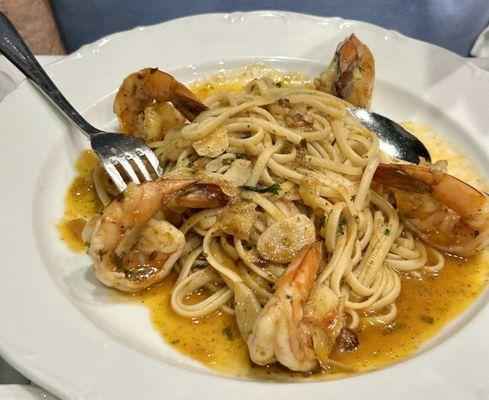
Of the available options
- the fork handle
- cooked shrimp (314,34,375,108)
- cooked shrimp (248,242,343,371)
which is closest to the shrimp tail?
cooked shrimp (248,242,343,371)

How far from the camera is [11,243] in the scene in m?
3.10

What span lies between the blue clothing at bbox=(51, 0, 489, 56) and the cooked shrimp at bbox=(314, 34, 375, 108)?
218cm

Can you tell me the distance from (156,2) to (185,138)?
2928 mm

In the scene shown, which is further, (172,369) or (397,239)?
(397,239)

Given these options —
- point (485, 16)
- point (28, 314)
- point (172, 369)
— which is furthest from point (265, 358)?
point (485, 16)

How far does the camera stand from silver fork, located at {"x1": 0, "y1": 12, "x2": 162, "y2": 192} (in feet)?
11.7

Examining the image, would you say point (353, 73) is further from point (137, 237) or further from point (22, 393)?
point (22, 393)

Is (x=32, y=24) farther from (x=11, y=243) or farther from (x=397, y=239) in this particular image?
(x=397, y=239)

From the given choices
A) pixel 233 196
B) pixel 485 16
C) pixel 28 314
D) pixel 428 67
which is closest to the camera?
A: pixel 28 314

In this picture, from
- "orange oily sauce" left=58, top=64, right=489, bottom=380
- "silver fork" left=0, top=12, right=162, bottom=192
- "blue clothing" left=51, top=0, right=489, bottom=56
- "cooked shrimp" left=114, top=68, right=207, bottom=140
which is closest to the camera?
"orange oily sauce" left=58, top=64, right=489, bottom=380

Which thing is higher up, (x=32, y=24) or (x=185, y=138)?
(x=185, y=138)

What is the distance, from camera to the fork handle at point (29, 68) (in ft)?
12.6

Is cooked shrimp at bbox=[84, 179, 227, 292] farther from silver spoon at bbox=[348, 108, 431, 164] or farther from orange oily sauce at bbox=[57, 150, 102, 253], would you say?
silver spoon at bbox=[348, 108, 431, 164]

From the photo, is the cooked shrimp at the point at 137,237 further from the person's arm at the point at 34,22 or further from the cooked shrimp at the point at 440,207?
the person's arm at the point at 34,22
